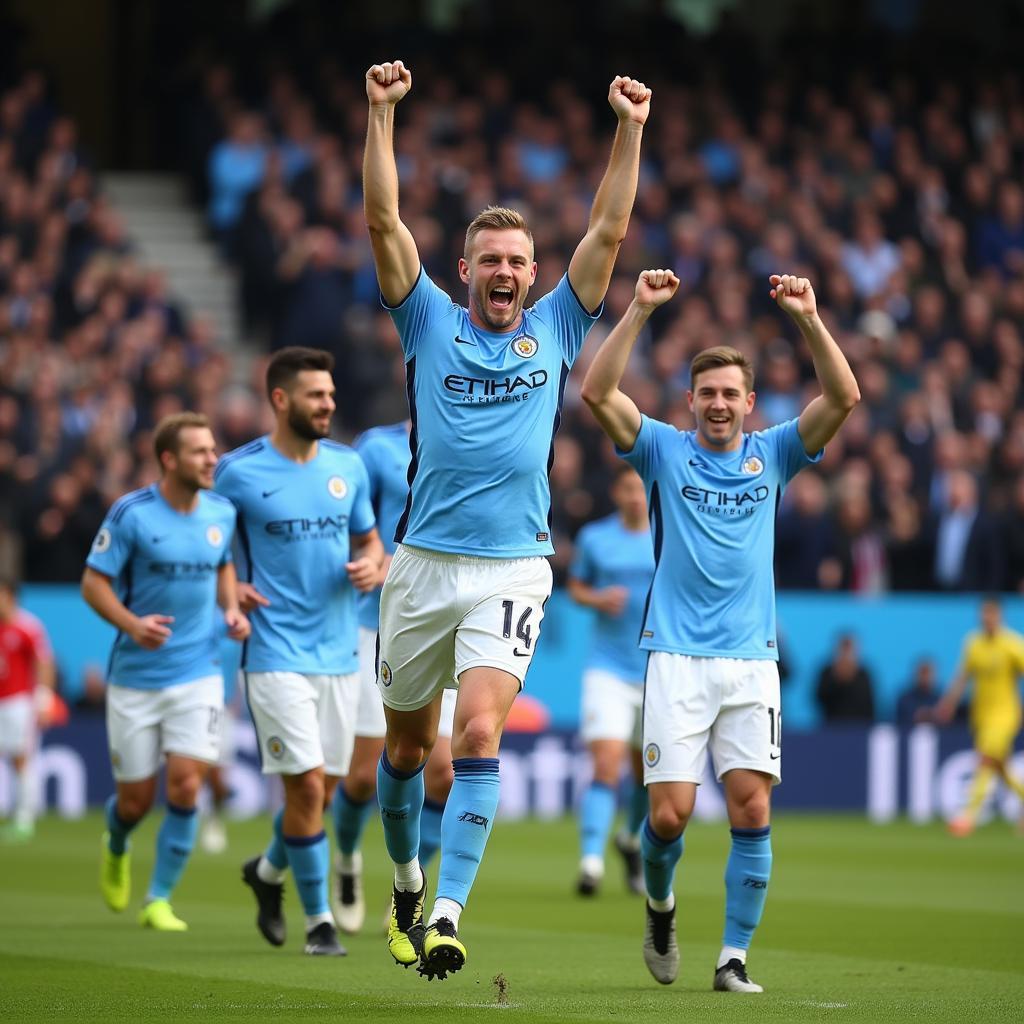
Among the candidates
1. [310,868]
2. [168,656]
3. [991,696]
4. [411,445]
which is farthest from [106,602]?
[991,696]

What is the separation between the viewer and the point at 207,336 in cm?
2348

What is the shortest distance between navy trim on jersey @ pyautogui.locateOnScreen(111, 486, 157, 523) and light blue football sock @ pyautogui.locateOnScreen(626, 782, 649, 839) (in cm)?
391

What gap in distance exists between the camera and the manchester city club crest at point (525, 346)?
7898mm

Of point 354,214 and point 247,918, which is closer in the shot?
point 247,918

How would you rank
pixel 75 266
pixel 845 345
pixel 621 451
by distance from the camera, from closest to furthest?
pixel 621 451, pixel 75 266, pixel 845 345

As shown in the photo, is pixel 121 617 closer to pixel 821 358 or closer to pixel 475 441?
pixel 475 441

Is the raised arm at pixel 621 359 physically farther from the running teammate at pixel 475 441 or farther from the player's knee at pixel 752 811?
the player's knee at pixel 752 811

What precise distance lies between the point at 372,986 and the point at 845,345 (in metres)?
17.7

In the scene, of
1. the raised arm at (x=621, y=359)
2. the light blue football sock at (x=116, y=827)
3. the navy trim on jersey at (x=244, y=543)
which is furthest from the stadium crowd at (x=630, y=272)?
the raised arm at (x=621, y=359)

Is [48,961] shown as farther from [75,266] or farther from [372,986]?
[75,266]

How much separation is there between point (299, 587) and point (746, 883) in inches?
110

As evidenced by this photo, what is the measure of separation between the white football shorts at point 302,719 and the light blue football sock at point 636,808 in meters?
3.34

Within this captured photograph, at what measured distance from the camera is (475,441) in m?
7.79

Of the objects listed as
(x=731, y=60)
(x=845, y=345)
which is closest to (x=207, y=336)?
(x=845, y=345)
